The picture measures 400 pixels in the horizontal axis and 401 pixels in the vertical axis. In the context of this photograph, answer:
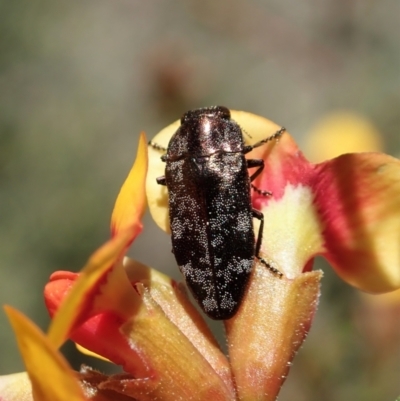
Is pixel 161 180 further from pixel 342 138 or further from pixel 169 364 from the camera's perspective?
pixel 342 138

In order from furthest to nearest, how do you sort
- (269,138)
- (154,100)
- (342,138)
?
(154,100), (342,138), (269,138)

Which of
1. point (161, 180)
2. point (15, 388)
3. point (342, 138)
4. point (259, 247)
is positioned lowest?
point (342, 138)

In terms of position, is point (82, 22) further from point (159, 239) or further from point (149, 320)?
point (149, 320)

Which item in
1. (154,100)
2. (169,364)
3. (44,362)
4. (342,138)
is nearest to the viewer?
(44,362)

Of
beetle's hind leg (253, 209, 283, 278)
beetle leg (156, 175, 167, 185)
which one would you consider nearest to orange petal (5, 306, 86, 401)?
beetle's hind leg (253, 209, 283, 278)

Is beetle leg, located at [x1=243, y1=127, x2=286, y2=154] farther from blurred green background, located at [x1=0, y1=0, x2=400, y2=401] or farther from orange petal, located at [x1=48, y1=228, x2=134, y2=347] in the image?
blurred green background, located at [x1=0, y1=0, x2=400, y2=401]

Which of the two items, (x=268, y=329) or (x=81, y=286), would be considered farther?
(x=268, y=329)

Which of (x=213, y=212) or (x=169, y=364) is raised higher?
(x=213, y=212)

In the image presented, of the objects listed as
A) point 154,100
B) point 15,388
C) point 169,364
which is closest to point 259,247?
point 169,364
